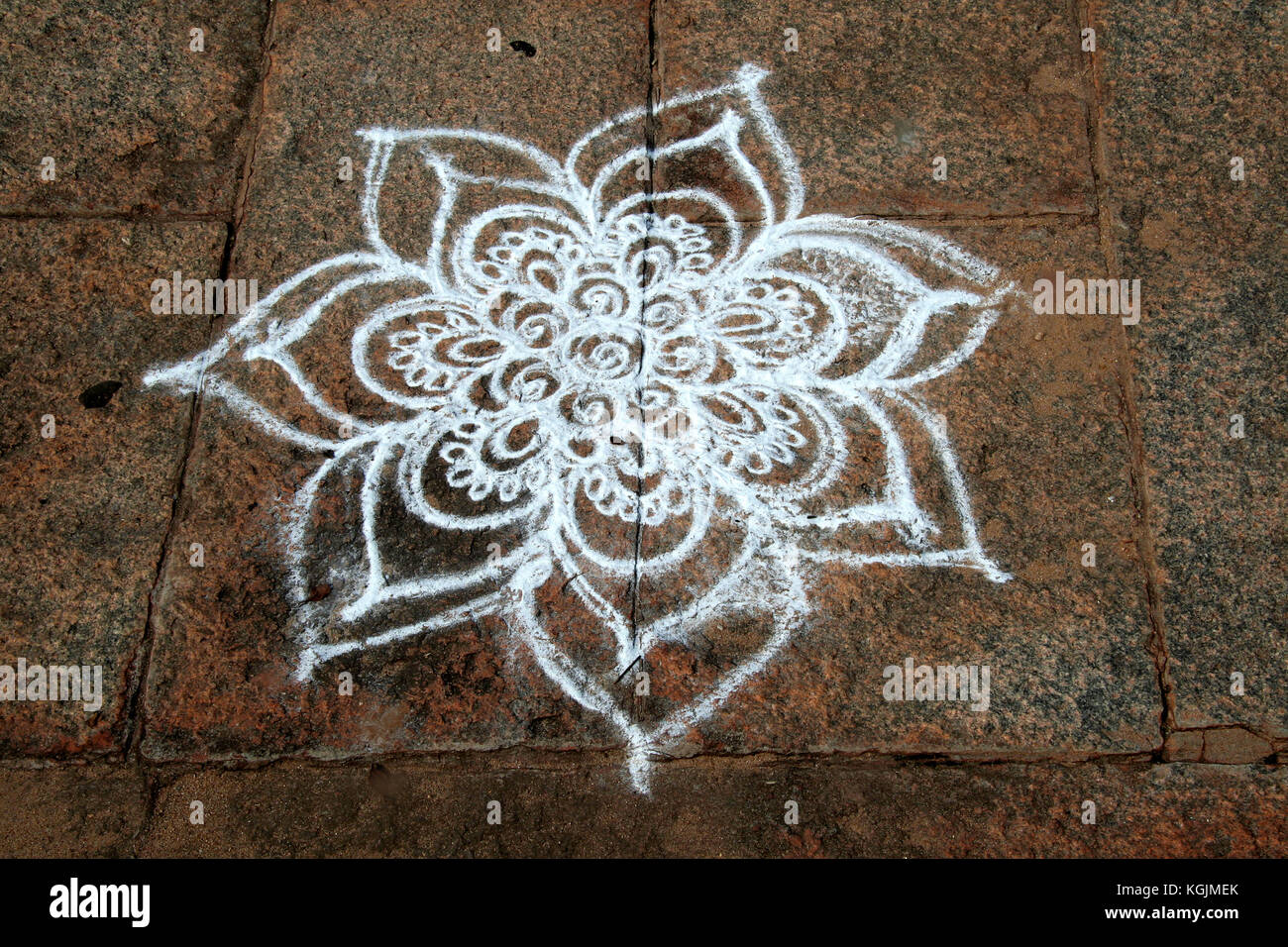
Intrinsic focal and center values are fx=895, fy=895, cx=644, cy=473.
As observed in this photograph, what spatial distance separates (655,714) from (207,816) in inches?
40.4

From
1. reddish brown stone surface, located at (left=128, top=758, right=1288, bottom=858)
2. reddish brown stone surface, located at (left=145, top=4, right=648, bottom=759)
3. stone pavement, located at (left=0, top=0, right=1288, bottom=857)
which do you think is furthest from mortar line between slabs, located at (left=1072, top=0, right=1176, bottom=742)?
reddish brown stone surface, located at (left=145, top=4, right=648, bottom=759)

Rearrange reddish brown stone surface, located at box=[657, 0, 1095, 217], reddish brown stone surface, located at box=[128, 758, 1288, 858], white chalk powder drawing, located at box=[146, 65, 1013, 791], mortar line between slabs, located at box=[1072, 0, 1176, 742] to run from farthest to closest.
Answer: reddish brown stone surface, located at box=[657, 0, 1095, 217]
white chalk powder drawing, located at box=[146, 65, 1013, 791]
mortar line between slabs, located at box=[1072, 0, 1176, 742]
reddish brown stone surface, located at box=[128, 758, 1288, 858]

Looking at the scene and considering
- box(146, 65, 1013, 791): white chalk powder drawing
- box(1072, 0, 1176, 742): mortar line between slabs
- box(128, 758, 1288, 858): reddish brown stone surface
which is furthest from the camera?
box(146, 65, 1013, 791): white chalk powder drawing

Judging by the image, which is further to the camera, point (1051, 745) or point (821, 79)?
point (821, 79)

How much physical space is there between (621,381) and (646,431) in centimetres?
16

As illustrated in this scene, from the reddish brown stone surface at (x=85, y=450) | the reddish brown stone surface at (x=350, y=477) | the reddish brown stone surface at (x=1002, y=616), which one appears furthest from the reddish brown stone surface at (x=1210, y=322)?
the reddish brown stone surface at (x=85, y=450)

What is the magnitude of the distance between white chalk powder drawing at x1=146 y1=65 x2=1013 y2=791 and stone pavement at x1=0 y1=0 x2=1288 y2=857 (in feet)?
0.04

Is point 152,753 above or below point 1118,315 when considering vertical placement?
below

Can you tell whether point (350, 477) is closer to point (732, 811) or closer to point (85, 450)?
point (85, 450)

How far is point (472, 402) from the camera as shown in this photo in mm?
2361

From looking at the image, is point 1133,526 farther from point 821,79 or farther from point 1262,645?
point 821,79

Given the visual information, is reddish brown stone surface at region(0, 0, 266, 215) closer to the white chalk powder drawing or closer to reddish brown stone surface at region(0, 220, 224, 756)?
reddish brown stone surface at region(0, 220, 224, 756)

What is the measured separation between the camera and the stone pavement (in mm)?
2010

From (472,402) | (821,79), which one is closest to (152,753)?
(472,402)
